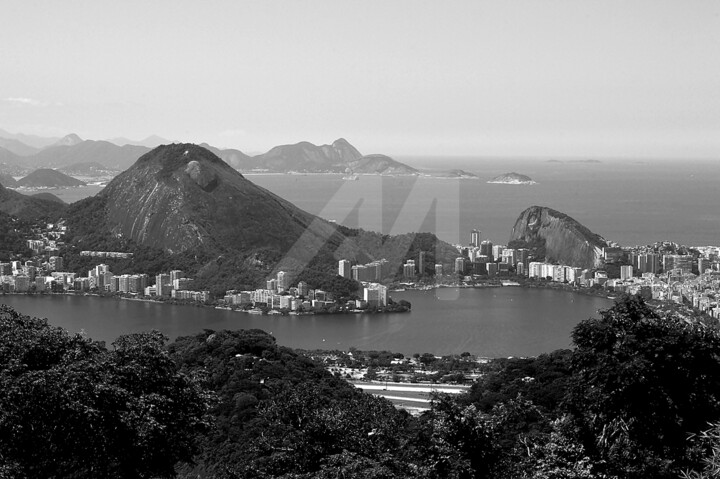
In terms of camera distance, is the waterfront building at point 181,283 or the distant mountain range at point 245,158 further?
the distant mountain range at point 245,158

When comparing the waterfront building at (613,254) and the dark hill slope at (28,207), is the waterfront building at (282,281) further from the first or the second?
the dark hill slope at (28,207)

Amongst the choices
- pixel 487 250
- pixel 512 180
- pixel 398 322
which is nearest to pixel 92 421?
pixel 398 322

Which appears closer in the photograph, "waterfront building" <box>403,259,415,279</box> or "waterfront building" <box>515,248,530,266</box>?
"waterfront building" <box>403,259,415,279</box>

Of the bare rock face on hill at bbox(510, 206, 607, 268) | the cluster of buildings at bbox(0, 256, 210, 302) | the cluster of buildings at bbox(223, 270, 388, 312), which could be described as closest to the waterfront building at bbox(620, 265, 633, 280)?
the bare rock face on hill at bbox(510, 206, 607, 268)

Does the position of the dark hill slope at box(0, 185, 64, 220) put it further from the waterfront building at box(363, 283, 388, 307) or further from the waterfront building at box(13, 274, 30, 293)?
the waterfront building at box(363, 283, 388, 307)

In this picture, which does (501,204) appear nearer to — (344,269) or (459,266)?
(459,266)

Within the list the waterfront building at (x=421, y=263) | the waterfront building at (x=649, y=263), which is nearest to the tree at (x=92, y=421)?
the waterfront building at (x=421, y=263)
